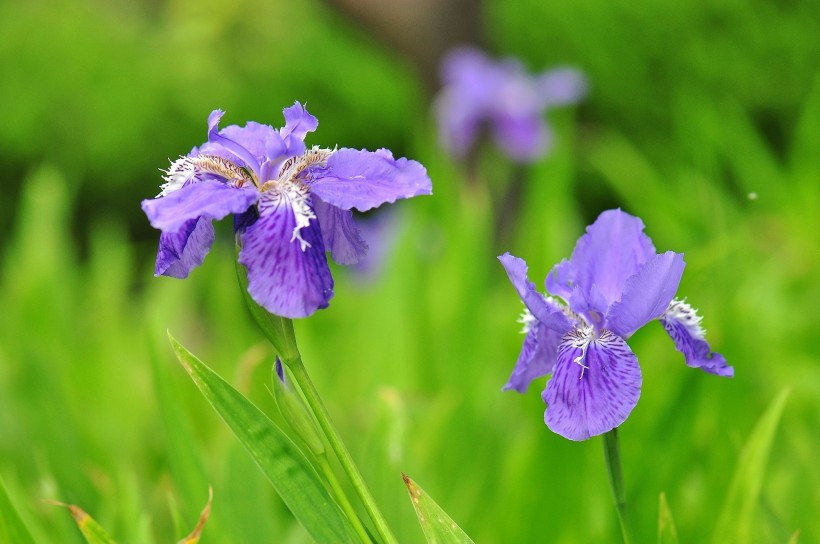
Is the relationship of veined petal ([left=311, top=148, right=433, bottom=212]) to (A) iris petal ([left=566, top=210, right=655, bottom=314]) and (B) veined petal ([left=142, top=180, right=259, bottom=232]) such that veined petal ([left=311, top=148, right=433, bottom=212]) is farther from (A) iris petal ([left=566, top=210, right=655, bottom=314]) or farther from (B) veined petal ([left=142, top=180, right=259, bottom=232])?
(A) iris petal ([left=566, top=210, right=655, bottom=314])

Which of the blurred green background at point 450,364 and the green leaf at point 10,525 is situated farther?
the blurred green background at point 450,364

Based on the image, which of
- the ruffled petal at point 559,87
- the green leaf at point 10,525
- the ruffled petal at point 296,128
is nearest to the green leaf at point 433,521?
the ruffled petal at point 296,128

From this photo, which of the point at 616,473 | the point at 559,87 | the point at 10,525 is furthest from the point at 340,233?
the point at 559,87

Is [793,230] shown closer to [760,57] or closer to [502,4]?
[760,57]

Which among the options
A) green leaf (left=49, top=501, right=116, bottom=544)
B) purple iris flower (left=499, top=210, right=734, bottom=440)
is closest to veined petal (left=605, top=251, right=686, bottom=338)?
purple iris flower (left=499, top=210, right=734, bottom=440)

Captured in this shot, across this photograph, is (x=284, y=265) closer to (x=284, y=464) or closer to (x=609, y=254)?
(x=284, y=464)

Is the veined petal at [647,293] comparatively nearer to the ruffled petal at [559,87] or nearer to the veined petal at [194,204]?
the veined petal at [194,204]
